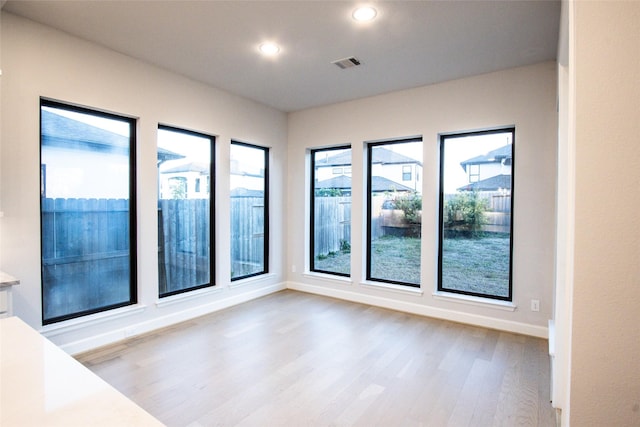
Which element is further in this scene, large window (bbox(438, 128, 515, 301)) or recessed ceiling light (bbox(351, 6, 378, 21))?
large window (bbox(438, 128, 515, 301))

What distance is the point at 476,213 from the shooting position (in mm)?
4066

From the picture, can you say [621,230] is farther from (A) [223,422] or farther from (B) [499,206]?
(B) [499,206]

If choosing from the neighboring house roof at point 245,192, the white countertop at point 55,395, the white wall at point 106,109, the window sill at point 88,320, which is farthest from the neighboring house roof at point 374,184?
the white countertop at point 55,395

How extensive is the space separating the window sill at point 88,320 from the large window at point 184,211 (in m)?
0.39

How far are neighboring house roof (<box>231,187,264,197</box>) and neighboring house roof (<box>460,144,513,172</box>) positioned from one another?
289 centimetres

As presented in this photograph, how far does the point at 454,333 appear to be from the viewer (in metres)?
3.62

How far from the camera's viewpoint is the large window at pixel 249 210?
186 inches

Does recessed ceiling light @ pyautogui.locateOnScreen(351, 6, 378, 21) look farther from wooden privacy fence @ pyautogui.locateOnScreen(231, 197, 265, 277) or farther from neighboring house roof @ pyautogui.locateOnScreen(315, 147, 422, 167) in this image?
wooden privacy fence @ pyautogui.locateOnScreen(231, 197, 265, 277)

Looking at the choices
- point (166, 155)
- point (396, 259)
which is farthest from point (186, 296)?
point (396, 259)

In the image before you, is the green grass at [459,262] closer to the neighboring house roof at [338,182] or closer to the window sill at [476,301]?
the window sill at [476,301]

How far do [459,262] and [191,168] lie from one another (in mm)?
3504

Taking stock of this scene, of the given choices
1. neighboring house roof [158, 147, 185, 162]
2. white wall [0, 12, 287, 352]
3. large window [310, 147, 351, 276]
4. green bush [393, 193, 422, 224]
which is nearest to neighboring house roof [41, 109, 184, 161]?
white wall [0, 12, 287, 352]

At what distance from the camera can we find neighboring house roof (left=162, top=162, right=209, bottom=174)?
3.99 meters

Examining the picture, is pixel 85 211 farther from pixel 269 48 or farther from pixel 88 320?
pixel 269 48
